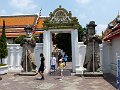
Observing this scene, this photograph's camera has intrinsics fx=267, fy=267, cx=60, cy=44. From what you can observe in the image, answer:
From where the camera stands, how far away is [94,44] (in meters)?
17.4

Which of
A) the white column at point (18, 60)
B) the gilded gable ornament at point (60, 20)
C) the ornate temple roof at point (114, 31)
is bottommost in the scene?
the white column at point (18, 60)

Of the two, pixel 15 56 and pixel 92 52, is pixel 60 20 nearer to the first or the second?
pixel 92 52

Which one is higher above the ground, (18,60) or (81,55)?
(81,55)

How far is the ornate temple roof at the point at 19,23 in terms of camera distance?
39062 millimetres

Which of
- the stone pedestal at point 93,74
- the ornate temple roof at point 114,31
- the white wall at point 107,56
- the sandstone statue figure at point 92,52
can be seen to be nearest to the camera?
the ornate temple roof at point 114,31

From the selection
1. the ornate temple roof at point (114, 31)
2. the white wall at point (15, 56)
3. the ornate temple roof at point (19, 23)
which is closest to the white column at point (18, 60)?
the white wall at point (15, 56)

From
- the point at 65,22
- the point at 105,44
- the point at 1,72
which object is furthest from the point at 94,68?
the point at 1,72

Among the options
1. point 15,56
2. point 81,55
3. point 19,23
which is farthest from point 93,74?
point 19,23

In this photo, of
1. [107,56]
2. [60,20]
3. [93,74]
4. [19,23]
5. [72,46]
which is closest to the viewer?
[93,74]

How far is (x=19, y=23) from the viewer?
4116 centimetres

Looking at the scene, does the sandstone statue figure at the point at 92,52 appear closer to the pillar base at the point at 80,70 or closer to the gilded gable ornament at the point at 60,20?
the pillar base at the point at 80,70

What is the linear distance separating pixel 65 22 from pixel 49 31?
4.54ft

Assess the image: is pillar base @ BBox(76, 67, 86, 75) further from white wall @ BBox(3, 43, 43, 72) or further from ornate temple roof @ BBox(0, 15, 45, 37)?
ornate temple roof @ BBox(0, 15, 45, 37)

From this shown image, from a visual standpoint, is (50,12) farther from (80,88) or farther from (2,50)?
Answer: (80,88)
